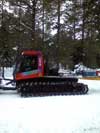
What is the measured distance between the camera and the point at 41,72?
20125 mm

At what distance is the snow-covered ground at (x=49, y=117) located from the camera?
374 inches

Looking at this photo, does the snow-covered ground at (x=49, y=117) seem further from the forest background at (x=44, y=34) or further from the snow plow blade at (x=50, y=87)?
the forest background at (x=44, y=34)

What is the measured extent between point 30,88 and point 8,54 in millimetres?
17921

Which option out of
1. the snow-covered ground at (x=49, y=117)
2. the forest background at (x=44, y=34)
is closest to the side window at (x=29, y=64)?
the snow-covered ground at (x=49, y=117)

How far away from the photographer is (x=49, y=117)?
11703mm

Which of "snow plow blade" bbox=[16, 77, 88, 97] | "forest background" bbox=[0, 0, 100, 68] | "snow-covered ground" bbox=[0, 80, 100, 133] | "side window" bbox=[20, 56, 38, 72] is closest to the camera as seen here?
"snow-covered ground" bbox=[0, 80, 100, 133]

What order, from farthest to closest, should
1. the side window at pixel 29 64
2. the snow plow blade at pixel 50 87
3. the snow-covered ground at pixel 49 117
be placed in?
the side window at pixel 29 64, the snow plow blade at pixel 50 87, the snow-covered ground at pixel 49 117

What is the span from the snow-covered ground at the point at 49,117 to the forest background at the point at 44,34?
12218mm

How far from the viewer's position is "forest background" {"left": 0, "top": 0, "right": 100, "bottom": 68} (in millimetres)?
33875

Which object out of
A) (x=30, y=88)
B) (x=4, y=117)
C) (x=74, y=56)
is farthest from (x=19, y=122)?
(x=74, y=56)

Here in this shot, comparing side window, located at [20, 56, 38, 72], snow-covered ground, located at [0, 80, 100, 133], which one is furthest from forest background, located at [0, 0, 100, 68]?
snow-covered ground, located at [0, 80, 100, 133]

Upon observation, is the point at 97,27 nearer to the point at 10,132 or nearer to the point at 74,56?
the point at 10,132

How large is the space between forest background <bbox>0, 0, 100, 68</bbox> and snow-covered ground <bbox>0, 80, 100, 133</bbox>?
12.2 metres

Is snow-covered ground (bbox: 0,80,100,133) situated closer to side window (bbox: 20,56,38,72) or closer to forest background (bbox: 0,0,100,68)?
side window (bbox: 20,56,38,72)
